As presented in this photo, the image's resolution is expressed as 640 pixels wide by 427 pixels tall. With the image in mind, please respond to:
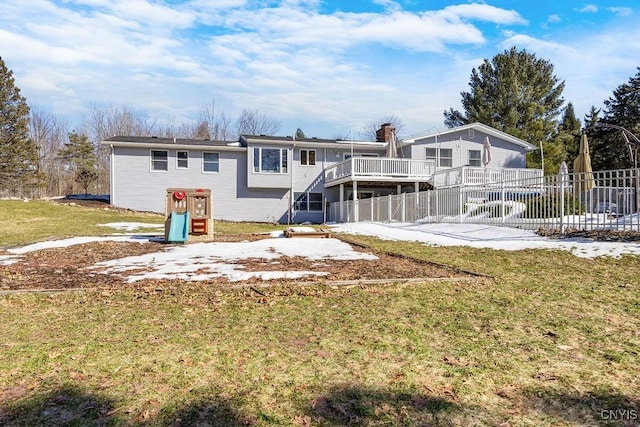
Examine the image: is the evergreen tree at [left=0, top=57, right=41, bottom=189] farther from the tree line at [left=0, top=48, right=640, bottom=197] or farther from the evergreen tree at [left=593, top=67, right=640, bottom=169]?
the evergreen tree at [left=593, top=67, right=640, bottom=169]

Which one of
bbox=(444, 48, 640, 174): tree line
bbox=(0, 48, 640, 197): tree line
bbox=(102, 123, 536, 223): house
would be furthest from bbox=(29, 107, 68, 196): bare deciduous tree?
bbox=(444, 48, 640, 174): tree line

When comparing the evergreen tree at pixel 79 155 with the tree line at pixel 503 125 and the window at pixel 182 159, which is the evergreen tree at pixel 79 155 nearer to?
the tree line at pixel 503 125

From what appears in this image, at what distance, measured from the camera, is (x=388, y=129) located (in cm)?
2925

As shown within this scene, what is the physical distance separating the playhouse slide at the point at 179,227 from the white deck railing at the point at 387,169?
1265cm

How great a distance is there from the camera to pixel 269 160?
85.3ft

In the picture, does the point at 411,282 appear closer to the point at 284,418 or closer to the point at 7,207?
the point at 284,418

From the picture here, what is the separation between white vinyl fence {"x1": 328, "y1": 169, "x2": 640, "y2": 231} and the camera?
10117mm

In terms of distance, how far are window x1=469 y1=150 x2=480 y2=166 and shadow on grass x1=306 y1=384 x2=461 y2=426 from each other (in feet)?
91.2

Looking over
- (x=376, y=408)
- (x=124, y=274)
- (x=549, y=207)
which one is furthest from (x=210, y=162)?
(x=376, y=408)

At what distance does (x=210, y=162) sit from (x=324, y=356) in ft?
79.7

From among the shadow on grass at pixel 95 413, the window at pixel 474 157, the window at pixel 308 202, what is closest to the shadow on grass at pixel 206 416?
the shadow on grass at pixel 95 413

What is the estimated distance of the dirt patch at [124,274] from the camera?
5.39 m

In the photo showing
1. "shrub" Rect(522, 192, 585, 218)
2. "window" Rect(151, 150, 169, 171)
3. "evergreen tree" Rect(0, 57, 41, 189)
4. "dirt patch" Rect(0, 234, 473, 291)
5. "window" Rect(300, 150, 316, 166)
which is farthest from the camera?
"evergreen tree" Rect(0, 57, 41, 189)

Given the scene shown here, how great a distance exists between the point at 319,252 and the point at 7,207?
19.3 meters
